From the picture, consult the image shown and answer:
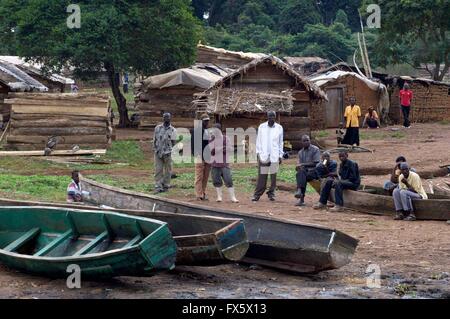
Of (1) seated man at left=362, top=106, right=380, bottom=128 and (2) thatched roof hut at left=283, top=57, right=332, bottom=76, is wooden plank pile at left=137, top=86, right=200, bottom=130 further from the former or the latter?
(2) thatched roof hut at left=283, top=57, right=332, bottom=76

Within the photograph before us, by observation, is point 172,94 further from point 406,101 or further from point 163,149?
point 163,149

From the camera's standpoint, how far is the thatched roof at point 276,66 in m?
26.6

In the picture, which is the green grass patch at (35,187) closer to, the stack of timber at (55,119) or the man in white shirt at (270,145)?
the man in white shirt at (270,145)

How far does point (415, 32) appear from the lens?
132 feet

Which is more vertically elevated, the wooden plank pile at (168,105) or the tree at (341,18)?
the tree at (341,18)

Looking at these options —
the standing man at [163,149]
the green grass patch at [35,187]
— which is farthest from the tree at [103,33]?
the standing man at [163,149]

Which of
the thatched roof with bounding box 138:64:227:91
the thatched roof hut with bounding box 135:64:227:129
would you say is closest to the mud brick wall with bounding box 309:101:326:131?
the thatched roof hut with bounding box 135:64:227:129

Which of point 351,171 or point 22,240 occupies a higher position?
point 351,171

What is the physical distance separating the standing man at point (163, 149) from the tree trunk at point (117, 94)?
14.5 metres

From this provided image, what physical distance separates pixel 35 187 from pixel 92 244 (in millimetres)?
9005

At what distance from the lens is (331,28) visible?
57.5 meters

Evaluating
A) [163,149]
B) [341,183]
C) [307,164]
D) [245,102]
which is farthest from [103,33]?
[341,183]

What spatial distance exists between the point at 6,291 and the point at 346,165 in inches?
309

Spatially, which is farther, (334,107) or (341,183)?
(334,107)
